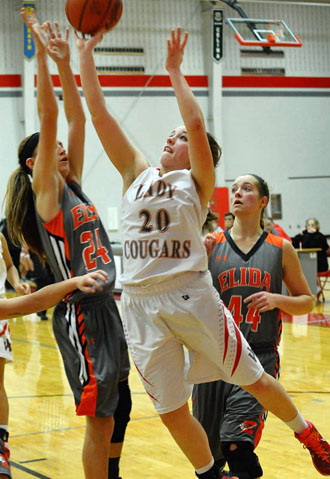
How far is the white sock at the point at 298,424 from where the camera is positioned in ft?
10.9

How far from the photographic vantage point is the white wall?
16.4 metres

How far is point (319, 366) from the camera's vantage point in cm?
729

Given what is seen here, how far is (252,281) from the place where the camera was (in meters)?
3.62

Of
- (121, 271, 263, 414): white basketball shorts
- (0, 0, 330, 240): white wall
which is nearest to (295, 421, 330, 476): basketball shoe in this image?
Result: (121, 271, 263, 414): white basketball shorts

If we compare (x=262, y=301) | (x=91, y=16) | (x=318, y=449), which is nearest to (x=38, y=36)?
(x=91, y=16)

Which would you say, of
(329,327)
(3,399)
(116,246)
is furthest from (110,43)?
(3,399)

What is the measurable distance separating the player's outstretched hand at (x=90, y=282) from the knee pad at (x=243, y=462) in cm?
98

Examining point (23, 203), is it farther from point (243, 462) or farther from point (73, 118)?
point (243, 462)

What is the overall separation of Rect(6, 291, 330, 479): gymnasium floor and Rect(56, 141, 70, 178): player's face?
1.78 metres

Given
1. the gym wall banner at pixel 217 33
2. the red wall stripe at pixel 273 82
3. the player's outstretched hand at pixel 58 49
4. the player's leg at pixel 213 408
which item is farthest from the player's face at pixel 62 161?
the red wall stripe at pixel 273 82

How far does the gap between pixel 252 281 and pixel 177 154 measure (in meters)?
0.78

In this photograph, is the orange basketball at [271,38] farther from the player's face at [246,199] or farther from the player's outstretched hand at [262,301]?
the player's outstretched hand at [262,301]

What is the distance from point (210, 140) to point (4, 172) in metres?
13.4

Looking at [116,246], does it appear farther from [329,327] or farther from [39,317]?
[329,327]
